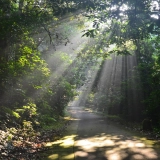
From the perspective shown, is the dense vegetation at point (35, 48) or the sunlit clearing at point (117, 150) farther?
the dense vegetation at point (35, 48)

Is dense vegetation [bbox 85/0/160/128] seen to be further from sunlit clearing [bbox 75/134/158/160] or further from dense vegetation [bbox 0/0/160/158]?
sunlit clearing [bbox 75/134/158/160]

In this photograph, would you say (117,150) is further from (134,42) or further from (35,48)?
(35,48)

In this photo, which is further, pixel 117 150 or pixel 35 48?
pixel 35 48

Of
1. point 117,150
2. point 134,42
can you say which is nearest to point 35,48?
point 134,42

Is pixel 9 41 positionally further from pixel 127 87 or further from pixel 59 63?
pixel 127 87

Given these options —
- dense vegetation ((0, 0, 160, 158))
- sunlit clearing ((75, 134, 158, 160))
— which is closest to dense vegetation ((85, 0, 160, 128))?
dense vegetation ((0, 0, 160, 158))

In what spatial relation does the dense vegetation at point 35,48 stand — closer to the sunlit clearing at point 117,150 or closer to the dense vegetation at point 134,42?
the dense vegetation at point 134,42

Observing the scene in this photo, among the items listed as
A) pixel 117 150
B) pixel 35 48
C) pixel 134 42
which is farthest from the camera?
pixel 35 48

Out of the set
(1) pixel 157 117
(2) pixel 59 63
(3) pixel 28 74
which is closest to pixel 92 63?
(2) pixel 59 63

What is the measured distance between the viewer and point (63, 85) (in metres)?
23.1

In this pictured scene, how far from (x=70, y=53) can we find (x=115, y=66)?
6.55 m

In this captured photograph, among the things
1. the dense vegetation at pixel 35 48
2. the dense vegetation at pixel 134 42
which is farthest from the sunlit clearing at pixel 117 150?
the dense vegetation at pixel 134 42

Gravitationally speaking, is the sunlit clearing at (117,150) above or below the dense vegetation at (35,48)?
below

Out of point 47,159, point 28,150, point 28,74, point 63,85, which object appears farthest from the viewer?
point 63,85
